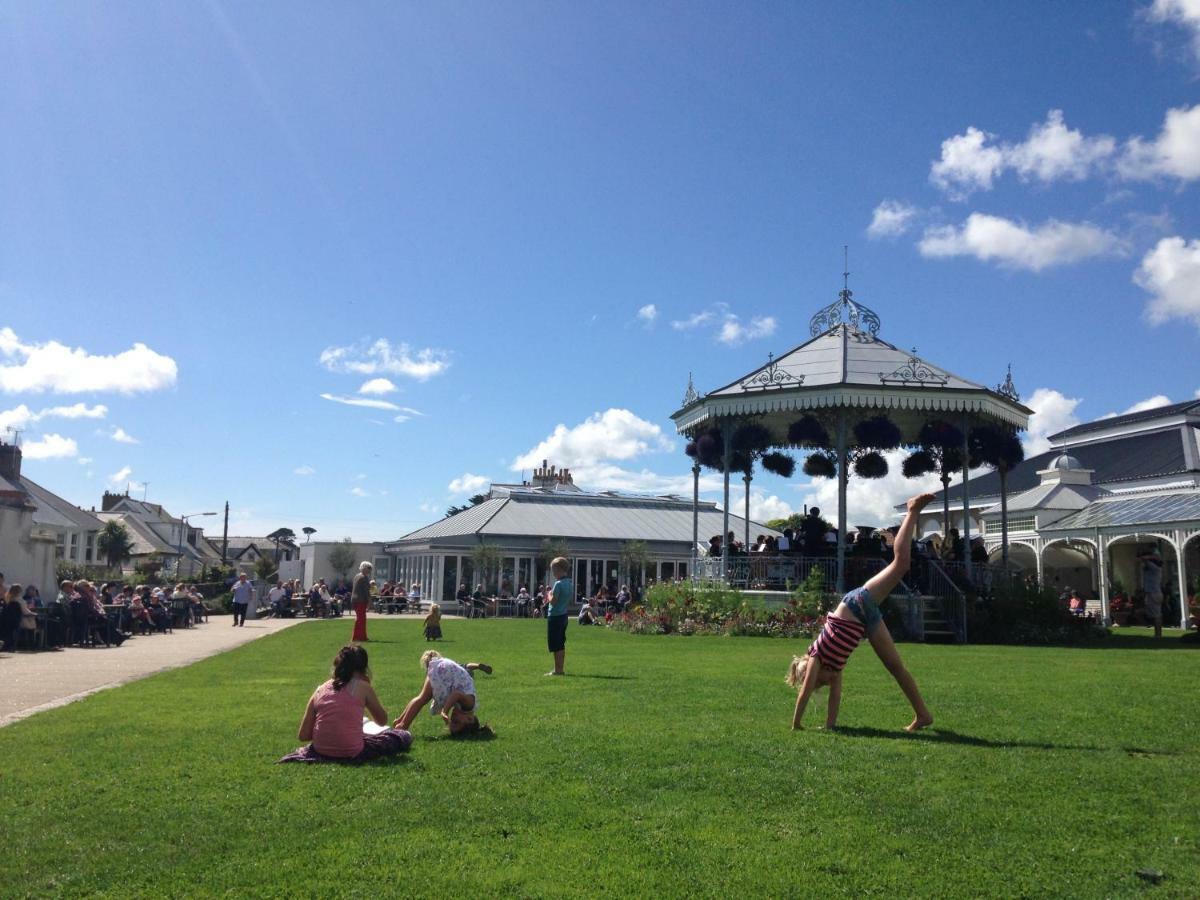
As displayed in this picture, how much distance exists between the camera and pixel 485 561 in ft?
129

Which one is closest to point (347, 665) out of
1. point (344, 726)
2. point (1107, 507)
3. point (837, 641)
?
point (344, 726)

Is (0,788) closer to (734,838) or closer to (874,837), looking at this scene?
(734,838)

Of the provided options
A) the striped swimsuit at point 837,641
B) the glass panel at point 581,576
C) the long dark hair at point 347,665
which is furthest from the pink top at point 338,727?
the glass panel at point 581,576

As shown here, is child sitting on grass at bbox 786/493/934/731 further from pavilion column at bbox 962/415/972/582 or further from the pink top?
pavilion column at bbox 962/415/972/582

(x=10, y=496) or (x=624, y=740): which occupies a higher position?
(x=10, y=496)

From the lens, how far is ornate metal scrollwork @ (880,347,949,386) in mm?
20266

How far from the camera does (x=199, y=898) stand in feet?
13.3

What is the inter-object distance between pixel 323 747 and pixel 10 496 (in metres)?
21.8

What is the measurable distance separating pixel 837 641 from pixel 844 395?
→ 13281 millimetres

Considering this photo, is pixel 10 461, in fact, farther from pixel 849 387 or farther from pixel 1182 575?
pixel 1182 575

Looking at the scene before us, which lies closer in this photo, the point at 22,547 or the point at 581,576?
the point at 22,547

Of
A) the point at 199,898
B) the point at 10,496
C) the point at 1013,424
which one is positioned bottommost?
the point at 199,898

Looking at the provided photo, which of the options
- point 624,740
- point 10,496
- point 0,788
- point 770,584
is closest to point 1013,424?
point 770,584

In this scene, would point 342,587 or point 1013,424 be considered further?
point 342,587
